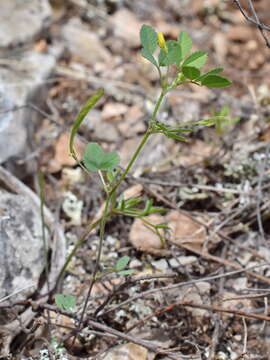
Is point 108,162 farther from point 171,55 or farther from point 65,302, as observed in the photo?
point 65,302

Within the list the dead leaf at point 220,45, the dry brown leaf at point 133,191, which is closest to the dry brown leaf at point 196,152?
the dry brown leaf at point 133,191

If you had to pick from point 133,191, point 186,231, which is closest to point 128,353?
point 186,231

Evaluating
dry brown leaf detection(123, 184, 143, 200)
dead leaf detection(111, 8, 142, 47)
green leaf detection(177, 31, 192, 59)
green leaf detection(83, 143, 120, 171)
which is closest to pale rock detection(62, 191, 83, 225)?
dry brown leaf detection(123, 184, 143, 200)

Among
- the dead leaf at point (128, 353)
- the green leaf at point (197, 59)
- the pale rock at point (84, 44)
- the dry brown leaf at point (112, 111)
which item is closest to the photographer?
the green leaf at point (197, 59)

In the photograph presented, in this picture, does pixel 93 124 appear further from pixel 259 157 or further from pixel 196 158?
pixel 259 157

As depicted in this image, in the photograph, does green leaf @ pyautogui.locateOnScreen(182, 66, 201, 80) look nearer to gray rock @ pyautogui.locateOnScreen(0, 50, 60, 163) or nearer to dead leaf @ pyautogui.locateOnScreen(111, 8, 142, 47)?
gray rock @ pyautogui.locateOnScreen(0, 50, 60, 163)

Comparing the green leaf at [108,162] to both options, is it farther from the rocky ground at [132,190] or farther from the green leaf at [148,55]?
the green leaf at [148,55]
